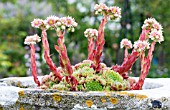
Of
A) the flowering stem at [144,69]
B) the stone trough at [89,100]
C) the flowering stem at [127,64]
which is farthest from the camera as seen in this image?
the flowering stem at [127,64]

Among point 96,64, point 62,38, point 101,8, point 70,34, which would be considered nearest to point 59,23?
point 62,38

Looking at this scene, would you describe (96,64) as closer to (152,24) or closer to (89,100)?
(152,24)

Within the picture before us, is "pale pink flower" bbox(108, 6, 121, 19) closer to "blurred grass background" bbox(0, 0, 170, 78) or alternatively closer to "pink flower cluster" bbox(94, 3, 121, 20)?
"pink flower cluster" bbox(94, 3, 121, 20)

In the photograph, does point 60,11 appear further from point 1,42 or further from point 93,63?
point 93,63

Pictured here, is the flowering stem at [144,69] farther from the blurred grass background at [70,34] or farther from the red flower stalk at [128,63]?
the blurred grass background at [70,34]

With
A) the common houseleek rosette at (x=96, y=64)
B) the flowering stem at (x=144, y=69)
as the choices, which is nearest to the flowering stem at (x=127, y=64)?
the common houseleek rosette at (x=96, y=64)

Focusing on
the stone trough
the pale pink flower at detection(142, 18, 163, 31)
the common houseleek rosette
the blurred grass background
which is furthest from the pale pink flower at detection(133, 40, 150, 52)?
the blurred grass background

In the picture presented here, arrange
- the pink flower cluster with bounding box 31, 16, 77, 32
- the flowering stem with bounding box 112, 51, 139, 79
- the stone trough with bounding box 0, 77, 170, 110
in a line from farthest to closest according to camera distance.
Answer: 1. the flowering stem with bounding box 112, 51, 139, 79
2. the pink flower cluster with bounding box 31, 16, 77, 32
3. the stone trough with bounding box 0, 77, 170, 110

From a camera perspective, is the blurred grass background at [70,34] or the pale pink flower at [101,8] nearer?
the pale pink flower at [101,8]

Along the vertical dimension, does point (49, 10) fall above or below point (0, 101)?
above

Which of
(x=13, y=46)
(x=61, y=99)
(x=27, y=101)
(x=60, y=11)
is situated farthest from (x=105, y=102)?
(x=60, y=11)

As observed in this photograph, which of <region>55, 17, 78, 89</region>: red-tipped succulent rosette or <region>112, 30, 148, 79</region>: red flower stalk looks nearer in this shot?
<region>55, 17, 78, 89</region>: red-tipped succulent rosette
